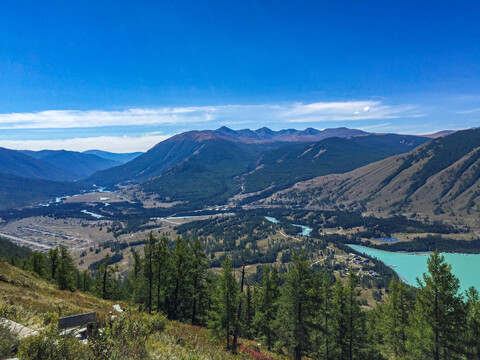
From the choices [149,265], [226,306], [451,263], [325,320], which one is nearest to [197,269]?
[149,265]

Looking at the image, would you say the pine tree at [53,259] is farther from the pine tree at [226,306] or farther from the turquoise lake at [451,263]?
the turquoise lake at [451,263]

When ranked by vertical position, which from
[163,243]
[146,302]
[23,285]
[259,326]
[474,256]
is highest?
[163,243]

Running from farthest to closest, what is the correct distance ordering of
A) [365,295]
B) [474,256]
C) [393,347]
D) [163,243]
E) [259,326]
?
1. [474,256]
2. [365,295]
3. [259,326]
4. [163,243]
5. [393,347]

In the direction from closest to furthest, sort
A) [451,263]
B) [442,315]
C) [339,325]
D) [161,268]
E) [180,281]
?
1. [442,315]
2. [339,325]
3. [180,281]
4. [161,268]
5. [451,263]

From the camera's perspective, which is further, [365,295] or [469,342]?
[365,295]

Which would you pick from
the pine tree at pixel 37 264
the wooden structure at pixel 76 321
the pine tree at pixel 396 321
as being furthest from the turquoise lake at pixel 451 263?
the wooden structure at pixel 76 321

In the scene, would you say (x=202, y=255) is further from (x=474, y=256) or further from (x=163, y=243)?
(x=474, y=256)

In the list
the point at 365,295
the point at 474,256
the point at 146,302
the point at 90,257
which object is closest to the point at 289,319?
the point at 146,302

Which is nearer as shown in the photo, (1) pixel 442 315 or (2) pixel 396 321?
(1) pixel 442 315

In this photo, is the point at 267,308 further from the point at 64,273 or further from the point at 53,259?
the point at 53,259

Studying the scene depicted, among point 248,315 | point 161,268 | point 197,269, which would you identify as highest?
point 197,269

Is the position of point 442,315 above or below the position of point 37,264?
above
